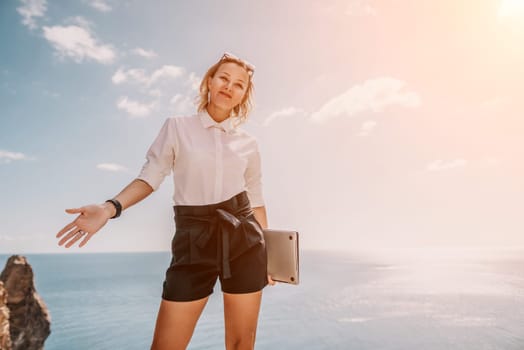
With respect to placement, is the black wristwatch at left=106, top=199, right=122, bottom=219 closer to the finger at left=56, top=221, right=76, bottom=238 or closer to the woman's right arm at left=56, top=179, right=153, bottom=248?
the woman's right arm at left=56, top=179, right=153, bottom=248

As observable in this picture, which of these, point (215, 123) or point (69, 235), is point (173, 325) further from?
point (215, 123)

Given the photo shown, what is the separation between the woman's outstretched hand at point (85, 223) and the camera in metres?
1.82

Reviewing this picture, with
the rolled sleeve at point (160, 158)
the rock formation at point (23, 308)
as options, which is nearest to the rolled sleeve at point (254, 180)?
the rolled sleeve at point (160, 158)

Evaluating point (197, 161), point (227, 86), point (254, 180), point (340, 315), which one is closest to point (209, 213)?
point (197, 161)

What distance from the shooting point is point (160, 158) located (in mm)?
2418

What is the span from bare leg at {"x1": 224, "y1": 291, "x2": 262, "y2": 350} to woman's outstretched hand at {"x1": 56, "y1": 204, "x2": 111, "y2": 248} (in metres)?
1.00

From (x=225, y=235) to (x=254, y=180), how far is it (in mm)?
713

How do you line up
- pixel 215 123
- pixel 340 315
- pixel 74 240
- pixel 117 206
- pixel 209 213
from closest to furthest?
pixel 74 240 → pixel 117 206 → pixel 209 213 → pixel 215 123 → pixel 340 315

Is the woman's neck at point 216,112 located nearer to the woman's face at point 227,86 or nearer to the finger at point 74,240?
the woman's face at point 227,86

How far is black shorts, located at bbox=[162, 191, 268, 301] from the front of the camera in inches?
87.5

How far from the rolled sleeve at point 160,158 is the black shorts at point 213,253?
246 mm

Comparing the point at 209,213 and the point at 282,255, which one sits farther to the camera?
the point at 282,255

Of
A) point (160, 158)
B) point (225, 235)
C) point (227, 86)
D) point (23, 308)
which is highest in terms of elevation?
point (227, 86)

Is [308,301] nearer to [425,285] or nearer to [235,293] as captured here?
[425,285]
